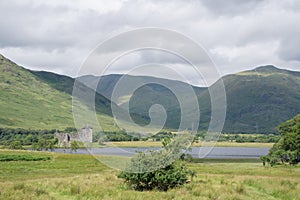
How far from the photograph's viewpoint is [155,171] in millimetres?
26719

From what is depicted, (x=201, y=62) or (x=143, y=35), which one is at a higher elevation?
(x=143, y=35)

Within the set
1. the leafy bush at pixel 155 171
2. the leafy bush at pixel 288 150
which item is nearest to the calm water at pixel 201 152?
the leafy bush at pixel 155 171

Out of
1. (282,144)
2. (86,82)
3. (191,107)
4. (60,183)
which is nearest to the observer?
(86,82)

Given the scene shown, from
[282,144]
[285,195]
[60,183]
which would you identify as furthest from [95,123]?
[282,144]

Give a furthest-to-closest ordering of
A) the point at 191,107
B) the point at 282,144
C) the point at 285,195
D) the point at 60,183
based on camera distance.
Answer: the point at 282,144
the point at 60,183
the point at 191,107
the point at 285,195

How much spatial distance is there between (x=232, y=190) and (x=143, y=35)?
36.7ft

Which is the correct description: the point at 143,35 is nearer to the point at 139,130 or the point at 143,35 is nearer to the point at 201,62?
the point at 201,62

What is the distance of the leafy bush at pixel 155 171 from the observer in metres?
26.7

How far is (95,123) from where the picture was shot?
1189 inches

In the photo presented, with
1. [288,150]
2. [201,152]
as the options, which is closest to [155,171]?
[288,150]

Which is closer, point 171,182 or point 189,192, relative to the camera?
point 189,192

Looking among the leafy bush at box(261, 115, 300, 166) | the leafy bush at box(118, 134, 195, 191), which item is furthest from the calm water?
the leafy bush at box(261, 115, 300, 166)

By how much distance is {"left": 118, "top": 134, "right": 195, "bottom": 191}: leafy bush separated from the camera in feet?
87.6

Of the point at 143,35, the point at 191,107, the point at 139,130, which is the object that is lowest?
the point at 139,130
